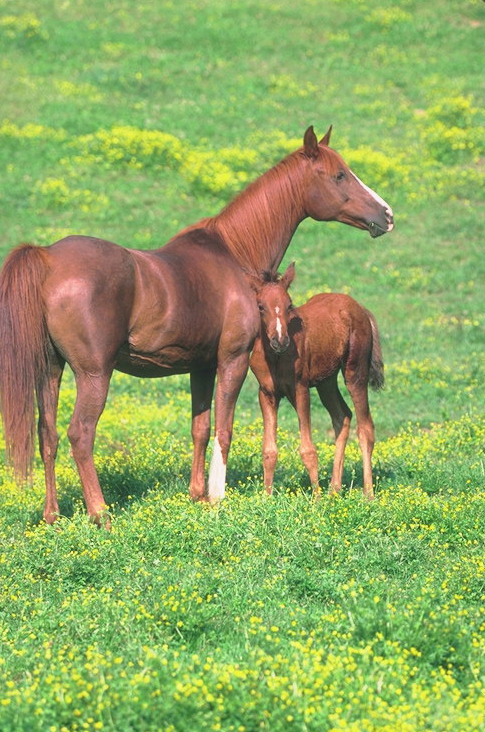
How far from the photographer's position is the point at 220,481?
905 centimetres

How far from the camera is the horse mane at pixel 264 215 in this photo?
955cm

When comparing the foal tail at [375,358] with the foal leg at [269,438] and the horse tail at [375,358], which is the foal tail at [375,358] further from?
the foal leg at [269,438]

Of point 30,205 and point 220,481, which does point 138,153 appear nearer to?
point 30,205

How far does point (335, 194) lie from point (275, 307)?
1.49 meters

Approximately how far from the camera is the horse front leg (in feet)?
29.7

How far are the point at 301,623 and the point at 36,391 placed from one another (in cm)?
310

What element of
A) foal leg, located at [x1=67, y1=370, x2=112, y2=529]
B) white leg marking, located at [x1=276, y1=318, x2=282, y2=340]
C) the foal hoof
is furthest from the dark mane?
the foal hoof

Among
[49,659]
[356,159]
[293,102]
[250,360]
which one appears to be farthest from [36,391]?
[293,102]

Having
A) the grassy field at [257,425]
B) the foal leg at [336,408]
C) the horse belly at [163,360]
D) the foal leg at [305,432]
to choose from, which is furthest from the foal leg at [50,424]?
the foal leg at [336,408]

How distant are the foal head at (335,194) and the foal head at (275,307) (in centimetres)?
95

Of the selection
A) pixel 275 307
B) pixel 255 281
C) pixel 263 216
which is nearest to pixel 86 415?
pixel 275 307

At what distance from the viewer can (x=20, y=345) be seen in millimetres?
8023

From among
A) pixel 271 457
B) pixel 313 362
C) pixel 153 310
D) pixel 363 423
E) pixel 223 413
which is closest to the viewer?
pixel 153 310

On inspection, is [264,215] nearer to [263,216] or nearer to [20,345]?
[263,216]
